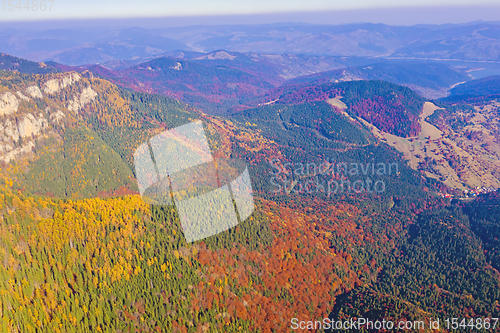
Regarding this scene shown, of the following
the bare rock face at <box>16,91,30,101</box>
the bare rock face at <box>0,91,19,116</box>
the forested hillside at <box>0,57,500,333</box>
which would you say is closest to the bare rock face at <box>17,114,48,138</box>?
the bare rock face at <box>0,91,19,116</box>

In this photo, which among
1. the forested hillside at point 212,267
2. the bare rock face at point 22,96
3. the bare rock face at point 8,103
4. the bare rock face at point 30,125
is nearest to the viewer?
the forested hillside at point 212,267

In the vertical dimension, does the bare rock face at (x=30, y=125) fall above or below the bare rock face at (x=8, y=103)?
below

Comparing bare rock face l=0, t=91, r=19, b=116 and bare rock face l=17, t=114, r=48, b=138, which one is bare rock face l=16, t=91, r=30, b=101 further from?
bare rock face l=17, t=114, r=48, b=138

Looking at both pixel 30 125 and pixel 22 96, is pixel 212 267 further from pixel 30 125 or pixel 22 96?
pixel 22 96

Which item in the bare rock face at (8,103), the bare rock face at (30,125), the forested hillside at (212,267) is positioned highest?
the bare rock face at (8,103)

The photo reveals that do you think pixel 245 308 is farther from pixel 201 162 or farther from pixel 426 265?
pixel 201 162

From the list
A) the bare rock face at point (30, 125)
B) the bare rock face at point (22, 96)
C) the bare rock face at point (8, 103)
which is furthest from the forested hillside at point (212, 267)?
the bare rock face at point (22, 96)

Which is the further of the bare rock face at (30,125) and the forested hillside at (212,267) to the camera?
the bare rock face at (30,125)

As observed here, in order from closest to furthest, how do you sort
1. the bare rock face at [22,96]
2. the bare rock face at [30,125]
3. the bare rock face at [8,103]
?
the bare rock face at [8,103], the bare rock face at [30,125], the bare rock face at [22,96]

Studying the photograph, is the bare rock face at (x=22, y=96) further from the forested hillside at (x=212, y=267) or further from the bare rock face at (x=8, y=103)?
the forested hillside at (x=212, y=267)
